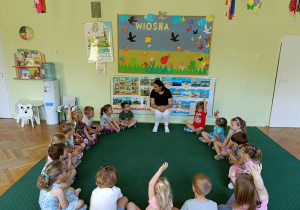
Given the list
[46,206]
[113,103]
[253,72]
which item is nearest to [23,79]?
[113,103]

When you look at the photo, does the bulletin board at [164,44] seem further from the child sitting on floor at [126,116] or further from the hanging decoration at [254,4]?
the hanging decoration at [254,4]

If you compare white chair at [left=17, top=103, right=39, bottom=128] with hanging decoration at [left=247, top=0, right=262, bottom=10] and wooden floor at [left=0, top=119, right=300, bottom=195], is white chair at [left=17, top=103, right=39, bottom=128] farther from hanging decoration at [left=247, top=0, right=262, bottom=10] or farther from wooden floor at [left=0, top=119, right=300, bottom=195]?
hanging decoration at [left=247, top=0, right=262, bottom=10]

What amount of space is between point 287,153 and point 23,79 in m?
5.40

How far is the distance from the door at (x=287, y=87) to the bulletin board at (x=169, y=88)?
1.42 m

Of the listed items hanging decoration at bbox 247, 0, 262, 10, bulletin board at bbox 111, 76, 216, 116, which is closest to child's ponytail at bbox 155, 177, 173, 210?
hanging decoration at bbox 247, 0, 262, 10

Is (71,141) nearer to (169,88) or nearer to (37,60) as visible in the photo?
(169,88)

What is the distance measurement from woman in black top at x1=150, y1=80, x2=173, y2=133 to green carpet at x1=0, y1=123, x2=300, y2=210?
298 mm

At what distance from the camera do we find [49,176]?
166 centimetres

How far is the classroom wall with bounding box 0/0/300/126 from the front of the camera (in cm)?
426

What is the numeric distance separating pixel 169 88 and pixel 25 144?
296 centimetres

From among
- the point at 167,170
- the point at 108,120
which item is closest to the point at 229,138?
the point at 167,170

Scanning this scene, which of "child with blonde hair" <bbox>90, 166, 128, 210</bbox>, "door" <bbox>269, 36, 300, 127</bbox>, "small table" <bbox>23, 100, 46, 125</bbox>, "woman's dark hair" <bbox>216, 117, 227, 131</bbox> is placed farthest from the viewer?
"small table" <bbox>23, 100, 46, 125</bbox>

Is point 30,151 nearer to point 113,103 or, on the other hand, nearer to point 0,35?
point 113,103

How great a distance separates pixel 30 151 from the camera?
10.8 ft
